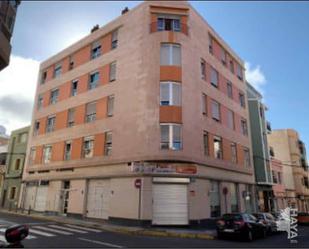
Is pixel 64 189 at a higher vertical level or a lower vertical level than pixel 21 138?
lower

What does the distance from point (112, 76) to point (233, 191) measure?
14424mm

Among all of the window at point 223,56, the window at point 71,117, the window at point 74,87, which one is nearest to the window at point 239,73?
the window at point 223,56

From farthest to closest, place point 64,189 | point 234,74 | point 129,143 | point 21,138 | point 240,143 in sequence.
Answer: point 21,138 < point 234,74 < point 240,143 < point 64,189 < point 129,143

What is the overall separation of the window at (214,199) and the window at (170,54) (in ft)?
31.7

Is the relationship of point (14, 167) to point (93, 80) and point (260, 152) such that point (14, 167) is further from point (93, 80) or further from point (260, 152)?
point (260, 152)

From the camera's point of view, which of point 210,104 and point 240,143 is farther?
point 240,143

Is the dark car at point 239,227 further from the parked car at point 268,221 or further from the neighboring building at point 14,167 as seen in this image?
the neighboring building at point 14,167

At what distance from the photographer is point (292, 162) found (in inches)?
1860

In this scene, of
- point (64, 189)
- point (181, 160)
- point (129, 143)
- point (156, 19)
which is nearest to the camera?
point (181, 160)

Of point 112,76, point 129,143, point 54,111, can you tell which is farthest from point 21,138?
point 129,143

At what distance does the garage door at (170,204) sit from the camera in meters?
17.9

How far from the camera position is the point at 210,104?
23422mm

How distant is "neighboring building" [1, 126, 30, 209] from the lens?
3099cm

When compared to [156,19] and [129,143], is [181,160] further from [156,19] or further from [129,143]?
[156,19]
